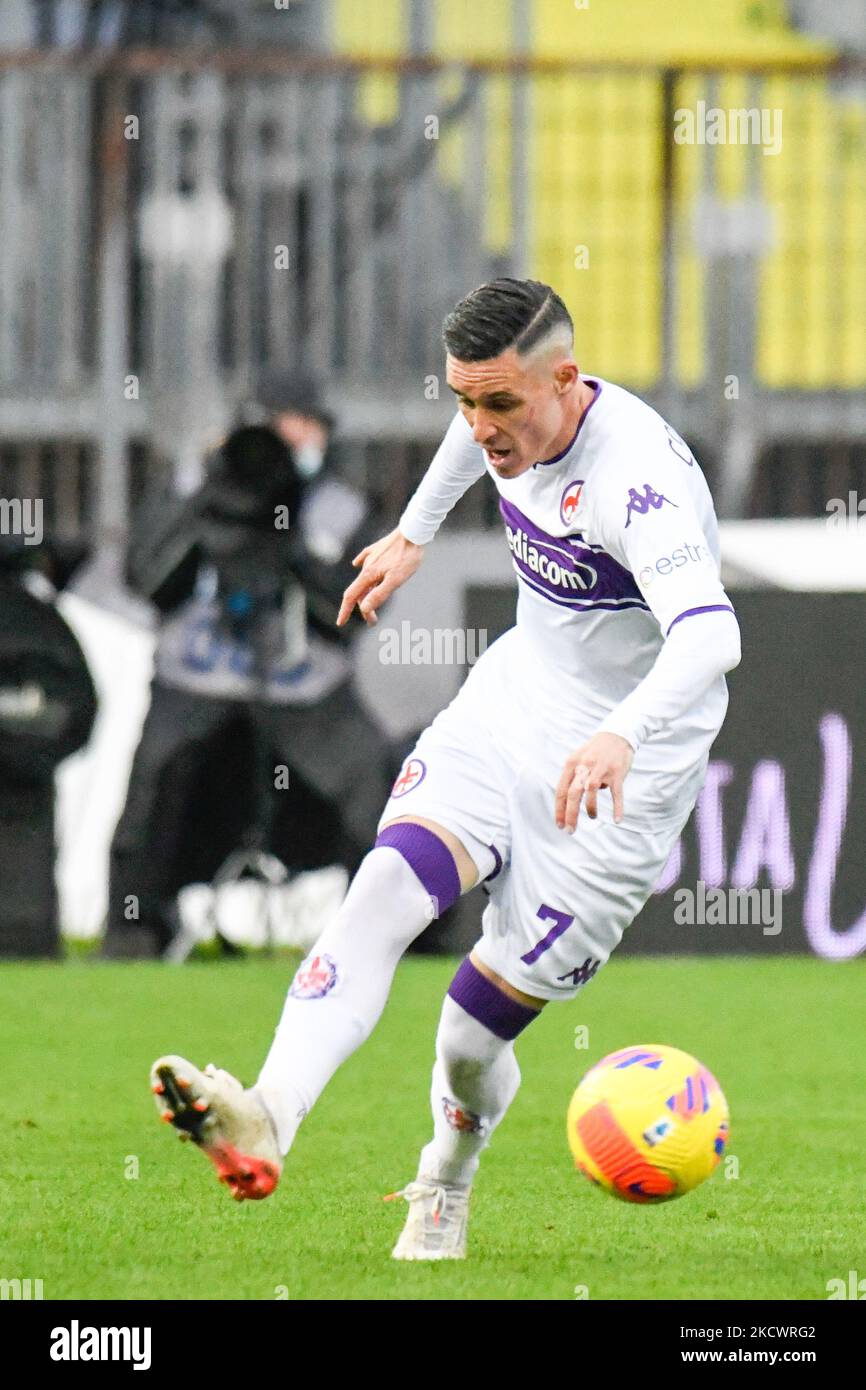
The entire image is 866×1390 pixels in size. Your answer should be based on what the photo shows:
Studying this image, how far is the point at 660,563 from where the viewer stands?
17.6 ft

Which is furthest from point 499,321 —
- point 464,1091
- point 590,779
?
point 464,1091

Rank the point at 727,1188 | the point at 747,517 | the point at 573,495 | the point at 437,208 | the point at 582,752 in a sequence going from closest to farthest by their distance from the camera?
the point at 582,752 < the point at 573,495 < the point at 727,1188 < the point at 747,517 < the point at 437,208

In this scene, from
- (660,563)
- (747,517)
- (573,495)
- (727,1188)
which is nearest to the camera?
(660,563)

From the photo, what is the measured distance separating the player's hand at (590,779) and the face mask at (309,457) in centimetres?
724

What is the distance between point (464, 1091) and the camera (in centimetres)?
591

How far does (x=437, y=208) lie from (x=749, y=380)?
2347 millimetres

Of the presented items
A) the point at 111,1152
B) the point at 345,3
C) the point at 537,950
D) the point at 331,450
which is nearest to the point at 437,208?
the point at 345,3

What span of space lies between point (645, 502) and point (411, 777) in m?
0.84

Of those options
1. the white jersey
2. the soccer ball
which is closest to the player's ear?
the white jersey

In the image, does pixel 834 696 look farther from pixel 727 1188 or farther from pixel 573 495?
pixel 573 495

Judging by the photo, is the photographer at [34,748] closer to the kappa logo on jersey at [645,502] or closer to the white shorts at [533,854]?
the white shorts at [533,854]

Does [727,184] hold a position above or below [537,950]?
above

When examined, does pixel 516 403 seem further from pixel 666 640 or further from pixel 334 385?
pixel 334 385

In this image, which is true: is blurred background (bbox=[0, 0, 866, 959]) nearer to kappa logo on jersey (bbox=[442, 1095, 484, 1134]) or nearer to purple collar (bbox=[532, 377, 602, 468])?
kappa logo on jersey (bbox=[442, 1095, 484, 1134])
